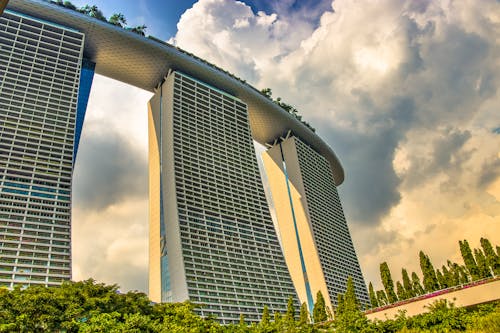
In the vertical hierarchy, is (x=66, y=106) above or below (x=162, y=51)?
below

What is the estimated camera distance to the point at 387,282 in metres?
64.2

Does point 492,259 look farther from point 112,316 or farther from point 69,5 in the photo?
point 69,5

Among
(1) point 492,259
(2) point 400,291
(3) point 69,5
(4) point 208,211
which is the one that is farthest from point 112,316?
(3) point 69,5

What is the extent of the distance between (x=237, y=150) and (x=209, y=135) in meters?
6.78

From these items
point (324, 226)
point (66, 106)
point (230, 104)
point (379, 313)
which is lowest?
point (379, 313)

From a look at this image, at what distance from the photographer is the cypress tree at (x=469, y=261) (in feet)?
183

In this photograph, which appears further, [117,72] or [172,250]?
[117,72]

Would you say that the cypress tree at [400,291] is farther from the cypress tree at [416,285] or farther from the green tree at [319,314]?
the green tree at [319,314]

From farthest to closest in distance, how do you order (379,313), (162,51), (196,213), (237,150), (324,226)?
1. (324,226)
2. (237,150)
3. (162,51)
4. (196,213)
5. (379,313)

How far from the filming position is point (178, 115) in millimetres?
76938

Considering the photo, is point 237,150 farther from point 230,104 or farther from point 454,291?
point 454,291

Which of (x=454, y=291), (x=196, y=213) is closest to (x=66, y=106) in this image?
(x=196, y=213)

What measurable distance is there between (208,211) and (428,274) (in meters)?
34.5

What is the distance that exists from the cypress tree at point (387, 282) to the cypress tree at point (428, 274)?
512 centimetres
